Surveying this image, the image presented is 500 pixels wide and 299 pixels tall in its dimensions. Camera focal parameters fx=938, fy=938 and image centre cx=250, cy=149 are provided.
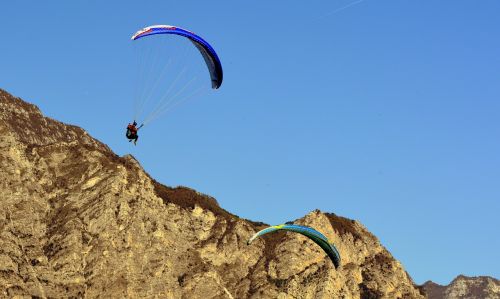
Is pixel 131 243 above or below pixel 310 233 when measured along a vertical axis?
above

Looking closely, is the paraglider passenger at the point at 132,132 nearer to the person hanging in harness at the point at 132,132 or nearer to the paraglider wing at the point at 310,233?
the person hanging in harness at the point at 132,132

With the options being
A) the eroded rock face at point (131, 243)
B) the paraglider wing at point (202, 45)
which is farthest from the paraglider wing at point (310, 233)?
the eroded rock face at point (131, 243)

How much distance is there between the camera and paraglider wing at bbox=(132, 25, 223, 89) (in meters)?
57.4

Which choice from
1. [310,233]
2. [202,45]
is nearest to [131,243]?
[310,233]

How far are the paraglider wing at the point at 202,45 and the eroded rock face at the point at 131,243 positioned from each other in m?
29.2

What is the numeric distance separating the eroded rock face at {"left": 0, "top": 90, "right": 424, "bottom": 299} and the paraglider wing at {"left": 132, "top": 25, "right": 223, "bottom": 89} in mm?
29214

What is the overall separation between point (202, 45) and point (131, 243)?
35.0 metres

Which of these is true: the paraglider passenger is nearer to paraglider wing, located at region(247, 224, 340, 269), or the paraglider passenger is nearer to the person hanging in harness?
the person hanging in harness

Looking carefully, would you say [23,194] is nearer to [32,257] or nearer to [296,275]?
[32,257]

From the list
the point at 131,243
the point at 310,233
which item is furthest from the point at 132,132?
the point at 131,243

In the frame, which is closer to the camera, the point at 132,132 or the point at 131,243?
the point at 132,132

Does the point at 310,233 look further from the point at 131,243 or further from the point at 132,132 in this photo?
the point at 131,243

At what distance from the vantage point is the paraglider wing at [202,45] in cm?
5738

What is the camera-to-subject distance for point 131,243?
→ 9100cm
